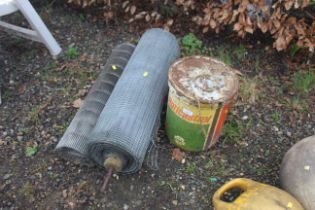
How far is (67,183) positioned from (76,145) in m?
0.32

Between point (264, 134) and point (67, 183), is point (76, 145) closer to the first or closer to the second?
point (67, 183)

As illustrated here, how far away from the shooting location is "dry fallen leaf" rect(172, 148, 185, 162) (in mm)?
2801

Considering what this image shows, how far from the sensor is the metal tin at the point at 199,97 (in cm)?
232

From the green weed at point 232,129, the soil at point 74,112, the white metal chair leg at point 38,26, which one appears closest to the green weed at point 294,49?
the soil at point 74,112

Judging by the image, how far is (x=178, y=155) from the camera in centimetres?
281

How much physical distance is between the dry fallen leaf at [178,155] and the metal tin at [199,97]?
0.16 metres

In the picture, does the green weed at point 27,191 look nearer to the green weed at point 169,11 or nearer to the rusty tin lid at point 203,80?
the rusty tin lid at point 203,80

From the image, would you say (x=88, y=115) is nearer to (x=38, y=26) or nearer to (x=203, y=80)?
(x=203, y=80)

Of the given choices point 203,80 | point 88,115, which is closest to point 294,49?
point 203,80

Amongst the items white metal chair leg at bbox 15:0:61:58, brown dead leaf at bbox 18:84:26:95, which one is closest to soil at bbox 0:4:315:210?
brown dead leaf at bbox 18:84:26:95

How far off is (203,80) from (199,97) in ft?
0.58

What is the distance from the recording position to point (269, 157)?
288 centimetres

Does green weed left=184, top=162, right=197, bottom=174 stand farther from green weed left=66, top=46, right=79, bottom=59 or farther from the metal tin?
green weed left=66, top=46, right=79, bottom=59

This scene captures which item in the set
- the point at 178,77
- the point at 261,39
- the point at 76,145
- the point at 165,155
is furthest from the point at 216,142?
the point at 261,39
